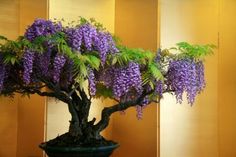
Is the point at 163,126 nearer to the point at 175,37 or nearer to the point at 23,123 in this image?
the point at 175,37

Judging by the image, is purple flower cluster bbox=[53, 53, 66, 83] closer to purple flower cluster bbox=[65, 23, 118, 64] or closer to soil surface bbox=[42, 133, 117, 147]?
purple flower cluster bbox=[65, 23, 118, 64]

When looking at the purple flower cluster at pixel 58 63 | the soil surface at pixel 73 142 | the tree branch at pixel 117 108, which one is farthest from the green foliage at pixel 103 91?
the purple flower cluster at pixel 58 63

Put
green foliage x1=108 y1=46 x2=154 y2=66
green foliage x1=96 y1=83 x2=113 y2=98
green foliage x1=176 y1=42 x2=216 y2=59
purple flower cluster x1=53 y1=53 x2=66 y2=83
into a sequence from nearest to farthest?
purple flower cluster x1=53 y1=53 x2=66 y2=83 < green foliage x1=108 y1=46 x2=154 y2=66 < green foliage x1=176 y1=42 x2=216 y2=59 < green foliage x1=96 y1=83 x2=113 y2=98

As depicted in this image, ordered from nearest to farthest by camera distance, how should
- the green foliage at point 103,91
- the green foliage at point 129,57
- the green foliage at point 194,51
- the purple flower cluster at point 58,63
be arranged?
the purple flower cluster at point 58,63 → the green foliage at point 129,57 → the green foliage at point 194,51 → the green foliage at point 103,91

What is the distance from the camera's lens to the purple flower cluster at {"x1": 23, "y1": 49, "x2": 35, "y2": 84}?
1.79 meters

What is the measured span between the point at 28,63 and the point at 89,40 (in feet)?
1.07

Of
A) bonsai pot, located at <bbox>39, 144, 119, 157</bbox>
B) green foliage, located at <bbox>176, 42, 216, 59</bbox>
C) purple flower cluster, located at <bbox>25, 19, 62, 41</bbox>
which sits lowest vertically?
bonsai pot, located at <bbox>39, 144, 119, 157</bbox>

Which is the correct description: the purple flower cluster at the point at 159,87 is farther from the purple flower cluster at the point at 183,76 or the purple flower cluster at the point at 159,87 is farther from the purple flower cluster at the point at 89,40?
the purple flower cluster at the point at 89,40

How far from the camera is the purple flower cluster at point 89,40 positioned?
5.97 ft

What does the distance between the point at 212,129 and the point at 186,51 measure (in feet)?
3.48

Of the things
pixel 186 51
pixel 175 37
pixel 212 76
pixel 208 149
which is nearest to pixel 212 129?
pixel 208 149

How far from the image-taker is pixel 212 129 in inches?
113

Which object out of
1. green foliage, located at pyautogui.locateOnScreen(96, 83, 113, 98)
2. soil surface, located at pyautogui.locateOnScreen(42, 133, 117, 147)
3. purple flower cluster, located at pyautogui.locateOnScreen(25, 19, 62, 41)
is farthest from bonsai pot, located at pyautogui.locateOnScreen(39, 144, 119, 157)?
purple flower cluster, located at pyautogui.locateOnScreen(25, 19, 62, 41)

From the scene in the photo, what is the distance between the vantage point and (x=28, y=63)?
1796 mm
